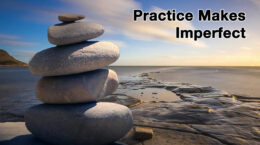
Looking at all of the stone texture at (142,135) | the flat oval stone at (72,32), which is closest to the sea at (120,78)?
the flat oval stone at (72,32)

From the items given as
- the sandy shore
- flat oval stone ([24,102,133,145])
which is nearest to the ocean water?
the sandy shore

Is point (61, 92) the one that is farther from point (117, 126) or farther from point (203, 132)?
point (203, 132)

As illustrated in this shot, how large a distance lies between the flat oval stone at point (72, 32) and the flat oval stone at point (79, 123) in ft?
4.35

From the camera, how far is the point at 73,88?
364 centimetres

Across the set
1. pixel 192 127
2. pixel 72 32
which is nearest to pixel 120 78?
pixel 192 127

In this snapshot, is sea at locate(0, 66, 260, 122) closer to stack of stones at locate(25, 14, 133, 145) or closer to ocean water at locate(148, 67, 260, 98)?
ocean water at locate(148, 67, 260, 98)

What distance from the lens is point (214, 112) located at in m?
6.72

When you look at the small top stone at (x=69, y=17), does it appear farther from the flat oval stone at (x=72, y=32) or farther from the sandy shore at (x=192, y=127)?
the sandy shore at (x=192, y=127)

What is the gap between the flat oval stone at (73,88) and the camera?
144 inches

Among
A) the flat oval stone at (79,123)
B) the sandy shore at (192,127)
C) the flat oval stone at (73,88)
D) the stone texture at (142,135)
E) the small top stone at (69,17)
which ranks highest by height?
the small top stone at (69,17)

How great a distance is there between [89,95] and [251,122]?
4.88 m

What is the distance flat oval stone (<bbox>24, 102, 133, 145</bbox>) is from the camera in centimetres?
348

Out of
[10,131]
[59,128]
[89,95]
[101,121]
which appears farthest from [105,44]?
[10,131]

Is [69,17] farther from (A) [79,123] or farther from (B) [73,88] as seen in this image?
(A) [79,123]
